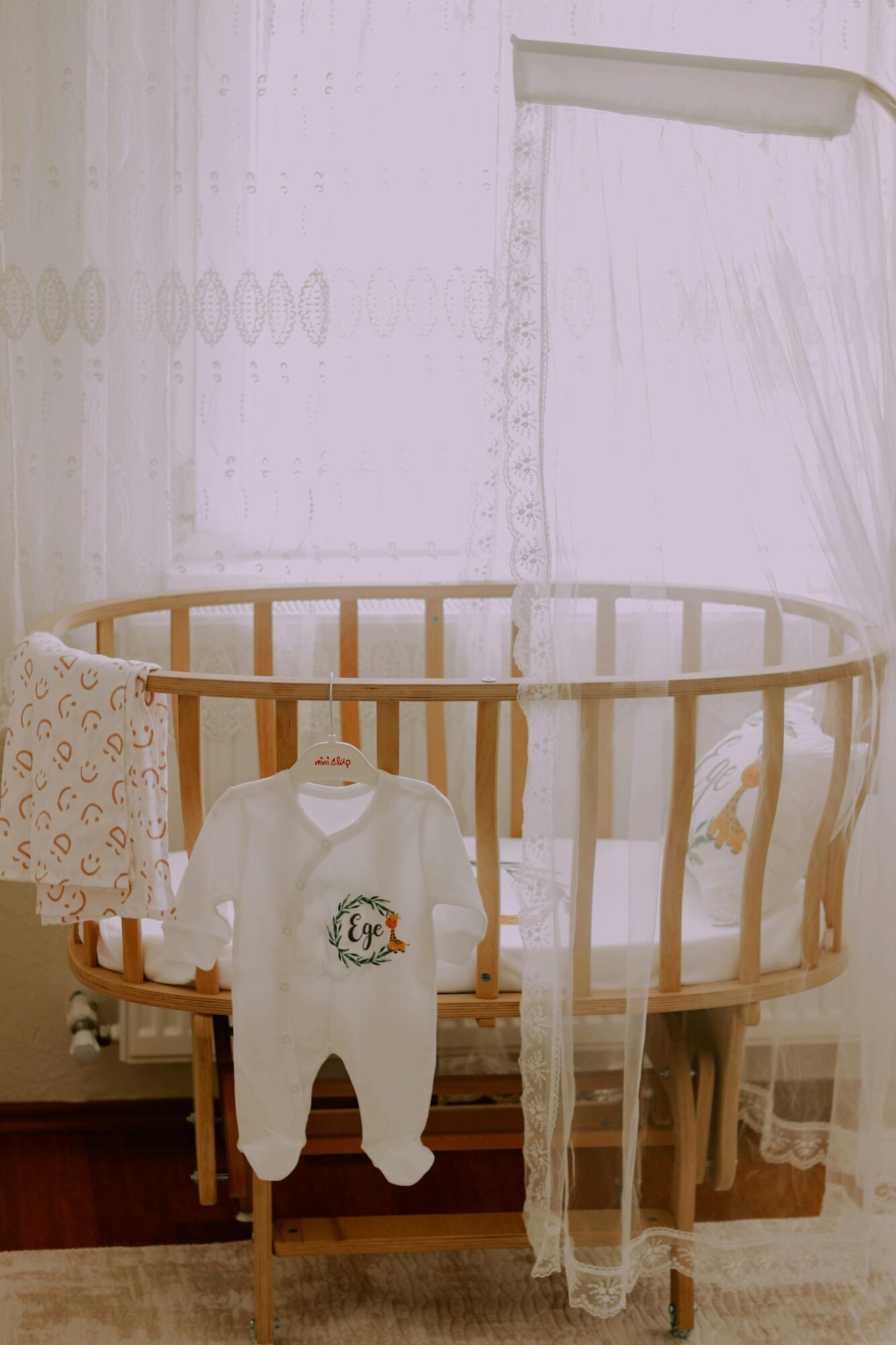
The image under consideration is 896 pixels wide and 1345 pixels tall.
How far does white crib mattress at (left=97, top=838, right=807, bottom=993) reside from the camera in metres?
1.71

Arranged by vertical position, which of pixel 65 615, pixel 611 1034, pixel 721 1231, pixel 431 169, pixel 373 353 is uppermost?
pixel 431 169

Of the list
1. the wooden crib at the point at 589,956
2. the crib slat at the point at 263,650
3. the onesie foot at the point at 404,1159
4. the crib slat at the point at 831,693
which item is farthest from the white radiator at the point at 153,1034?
the crib slat at the point at 831,693

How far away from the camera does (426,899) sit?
163 cm

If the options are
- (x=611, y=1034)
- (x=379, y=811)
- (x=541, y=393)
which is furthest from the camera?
(x=611, y=1034)

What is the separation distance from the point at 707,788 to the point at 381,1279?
0.87 m

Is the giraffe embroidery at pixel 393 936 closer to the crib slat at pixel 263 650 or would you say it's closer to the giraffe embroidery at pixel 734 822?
the giraffe embroidery at pixel 734 822

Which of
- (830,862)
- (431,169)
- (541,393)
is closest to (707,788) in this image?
(830,862)

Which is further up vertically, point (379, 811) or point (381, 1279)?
point (379, 811)

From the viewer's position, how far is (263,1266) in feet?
5.87

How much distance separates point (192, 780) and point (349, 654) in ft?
2.13

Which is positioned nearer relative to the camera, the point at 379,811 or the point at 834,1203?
the point at 379,811

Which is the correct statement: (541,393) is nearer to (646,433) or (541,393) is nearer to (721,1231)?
(646,433)

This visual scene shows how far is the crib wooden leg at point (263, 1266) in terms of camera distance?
1.78 metres

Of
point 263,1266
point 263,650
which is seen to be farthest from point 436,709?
point 263,1266
